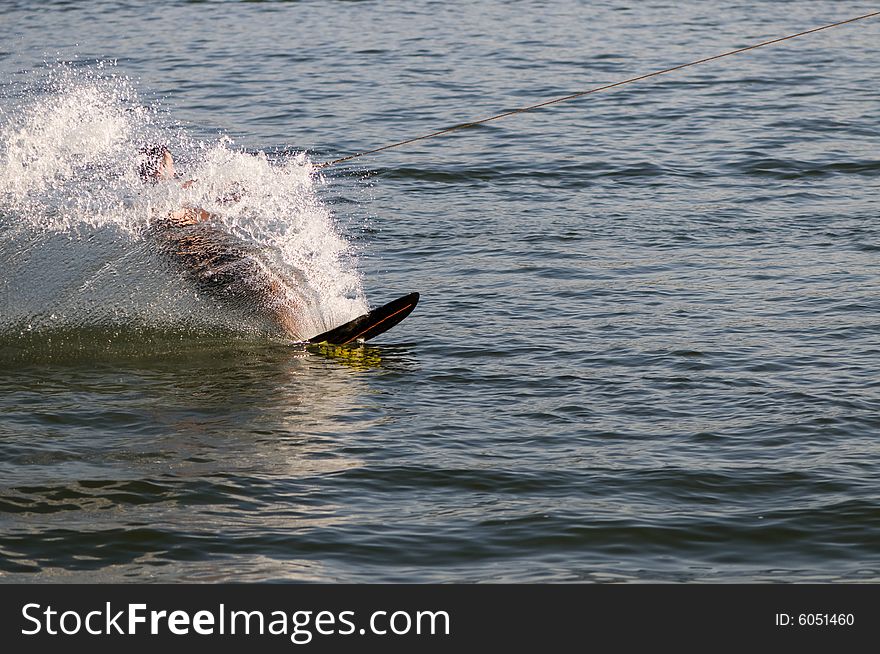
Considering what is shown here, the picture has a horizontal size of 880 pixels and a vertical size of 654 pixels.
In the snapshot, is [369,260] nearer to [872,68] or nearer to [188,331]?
[188,331]

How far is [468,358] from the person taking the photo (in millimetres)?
9656

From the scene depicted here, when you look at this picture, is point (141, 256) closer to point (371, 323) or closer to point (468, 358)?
point (371, 323)

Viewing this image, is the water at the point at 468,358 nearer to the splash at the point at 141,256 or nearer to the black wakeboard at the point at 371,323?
the splash at the point at 141,256

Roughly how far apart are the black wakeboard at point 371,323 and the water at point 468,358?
0.44 ft

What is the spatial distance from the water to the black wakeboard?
0.13 m

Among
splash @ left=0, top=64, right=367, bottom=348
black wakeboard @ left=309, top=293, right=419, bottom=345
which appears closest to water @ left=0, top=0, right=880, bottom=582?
splash @ left=0, top=64, right=367, bottom=348

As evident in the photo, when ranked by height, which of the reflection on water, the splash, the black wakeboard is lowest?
the reflection on water

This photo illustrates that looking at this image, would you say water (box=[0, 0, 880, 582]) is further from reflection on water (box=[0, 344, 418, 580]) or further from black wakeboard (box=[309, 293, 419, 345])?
black wakeboard (box=[309, 293, 419, 345])

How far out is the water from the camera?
22.7ft

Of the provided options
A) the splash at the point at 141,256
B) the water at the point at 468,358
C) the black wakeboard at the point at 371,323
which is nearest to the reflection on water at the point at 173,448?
the water at the point at 468,358

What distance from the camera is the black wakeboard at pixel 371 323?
9.92 metres

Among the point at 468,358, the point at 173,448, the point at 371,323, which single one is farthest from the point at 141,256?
the point at 468,358

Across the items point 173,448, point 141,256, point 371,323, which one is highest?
point 141,256

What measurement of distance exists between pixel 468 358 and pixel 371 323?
813mm
